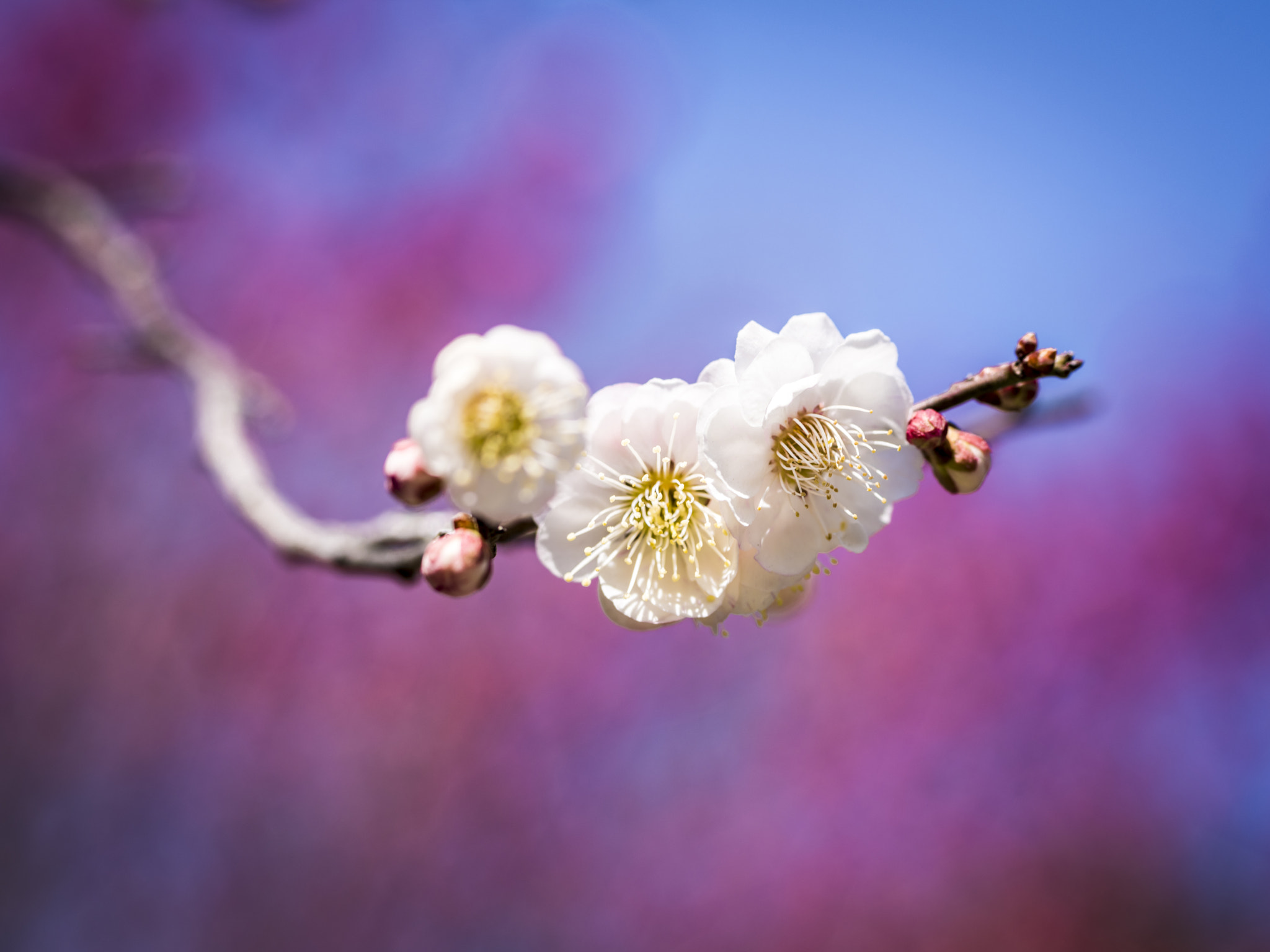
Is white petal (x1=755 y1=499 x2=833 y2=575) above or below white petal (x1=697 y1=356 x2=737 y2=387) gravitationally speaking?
below

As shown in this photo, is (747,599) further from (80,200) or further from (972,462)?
(80,200)

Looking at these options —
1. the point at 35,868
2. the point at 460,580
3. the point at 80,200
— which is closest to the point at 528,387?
the point at 460,580

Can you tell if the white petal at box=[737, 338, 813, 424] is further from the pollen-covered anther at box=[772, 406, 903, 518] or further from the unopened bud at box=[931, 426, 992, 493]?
the unopened bud at box=[931, 426, 992, 493]

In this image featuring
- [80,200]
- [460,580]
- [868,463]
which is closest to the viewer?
[460,580]

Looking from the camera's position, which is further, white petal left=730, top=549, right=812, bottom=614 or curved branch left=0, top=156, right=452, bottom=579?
curved branch left=0, top=156, right=452, bottom=579

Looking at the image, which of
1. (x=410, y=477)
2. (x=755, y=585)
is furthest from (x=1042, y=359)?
(x=410, y=477)

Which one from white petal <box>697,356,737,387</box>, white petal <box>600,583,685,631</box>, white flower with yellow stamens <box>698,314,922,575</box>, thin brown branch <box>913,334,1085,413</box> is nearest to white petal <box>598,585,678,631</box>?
white petal <box>600,583,685,631</box>
